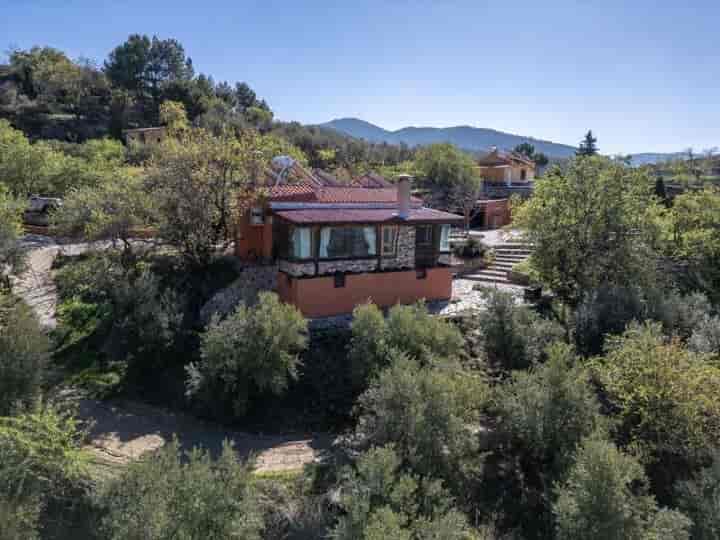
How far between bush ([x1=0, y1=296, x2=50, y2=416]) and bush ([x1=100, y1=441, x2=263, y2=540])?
4.46 metres

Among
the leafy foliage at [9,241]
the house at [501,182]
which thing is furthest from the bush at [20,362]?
the house at [501,182]

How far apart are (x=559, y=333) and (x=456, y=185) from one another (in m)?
20.5

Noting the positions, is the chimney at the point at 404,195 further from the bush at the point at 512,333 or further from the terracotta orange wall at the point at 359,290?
the bush at the point at 512,333

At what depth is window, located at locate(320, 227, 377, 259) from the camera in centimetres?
1609

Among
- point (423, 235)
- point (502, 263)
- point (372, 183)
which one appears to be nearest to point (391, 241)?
point (423, 235)

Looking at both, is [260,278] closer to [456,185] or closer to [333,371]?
[333,371]

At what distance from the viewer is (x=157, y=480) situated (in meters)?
7.13

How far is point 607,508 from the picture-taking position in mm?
7605

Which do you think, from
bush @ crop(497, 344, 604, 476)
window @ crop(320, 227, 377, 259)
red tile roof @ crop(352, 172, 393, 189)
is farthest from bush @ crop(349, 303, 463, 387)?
red tile roof @ crop(352, 172, 393, 189)

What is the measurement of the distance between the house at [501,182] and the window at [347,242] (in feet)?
64.5

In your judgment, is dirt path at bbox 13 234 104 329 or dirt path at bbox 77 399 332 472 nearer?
dirt path at bbox 77 399 332 472

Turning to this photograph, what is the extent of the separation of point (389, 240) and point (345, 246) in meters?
1.77

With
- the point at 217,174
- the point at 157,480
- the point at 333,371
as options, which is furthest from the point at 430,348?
the point at 217,174

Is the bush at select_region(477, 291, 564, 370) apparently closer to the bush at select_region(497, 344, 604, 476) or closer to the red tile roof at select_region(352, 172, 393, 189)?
the bush at select_region(497, 344, 604, 476)
